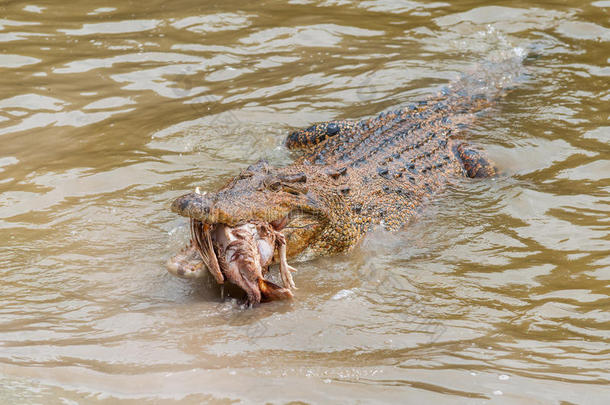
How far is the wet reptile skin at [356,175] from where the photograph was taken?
4.34 meters

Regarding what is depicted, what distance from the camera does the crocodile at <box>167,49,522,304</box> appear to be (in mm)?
4008

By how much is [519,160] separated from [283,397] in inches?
148

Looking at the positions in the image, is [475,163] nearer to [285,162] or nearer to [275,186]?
[285,162]

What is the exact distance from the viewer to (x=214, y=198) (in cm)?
398

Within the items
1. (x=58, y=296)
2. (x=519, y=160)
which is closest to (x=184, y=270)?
(x=58, y=296)

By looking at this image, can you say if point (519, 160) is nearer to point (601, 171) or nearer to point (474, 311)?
point (601, 171)

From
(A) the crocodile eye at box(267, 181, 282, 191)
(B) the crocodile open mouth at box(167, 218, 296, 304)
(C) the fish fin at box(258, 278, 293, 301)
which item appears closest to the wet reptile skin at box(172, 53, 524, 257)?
(A) the crocodile eye at box(267, 181, 282, 191)

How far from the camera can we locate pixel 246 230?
4.11 metres

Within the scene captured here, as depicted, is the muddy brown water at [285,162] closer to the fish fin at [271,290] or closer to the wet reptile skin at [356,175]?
the fish fin at [271,290]

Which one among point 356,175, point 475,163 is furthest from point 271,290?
point 475,163

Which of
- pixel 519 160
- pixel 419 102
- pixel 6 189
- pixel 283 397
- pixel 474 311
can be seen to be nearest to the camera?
pixel 283 397

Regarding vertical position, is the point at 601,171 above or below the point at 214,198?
below

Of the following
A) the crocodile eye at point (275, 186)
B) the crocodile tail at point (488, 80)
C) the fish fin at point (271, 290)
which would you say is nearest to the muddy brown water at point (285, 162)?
the fish fin at point (271, 290)

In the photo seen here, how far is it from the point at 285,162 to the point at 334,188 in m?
1.31
